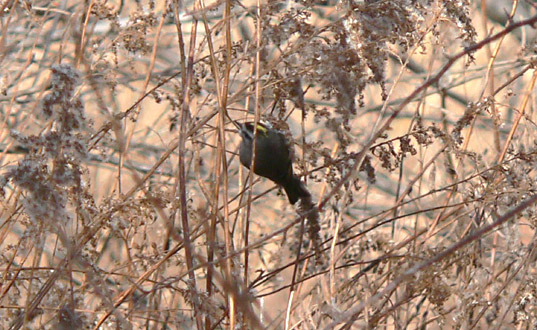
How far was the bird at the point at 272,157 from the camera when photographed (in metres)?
1.95

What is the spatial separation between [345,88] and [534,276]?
29.4 inches

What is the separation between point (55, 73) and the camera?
3.97 feet

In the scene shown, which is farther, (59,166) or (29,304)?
(29,304)

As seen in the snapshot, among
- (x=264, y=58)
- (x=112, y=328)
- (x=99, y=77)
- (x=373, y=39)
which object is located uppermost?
(x=99, y=77)

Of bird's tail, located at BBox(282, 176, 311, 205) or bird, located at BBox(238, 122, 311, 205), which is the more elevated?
bird, located at BBox(238, 122, 311, 205)

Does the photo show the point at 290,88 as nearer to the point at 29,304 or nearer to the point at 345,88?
the point at 345,88

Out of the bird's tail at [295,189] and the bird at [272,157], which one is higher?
the bird at [272,157]

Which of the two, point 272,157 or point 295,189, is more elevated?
point 272,157

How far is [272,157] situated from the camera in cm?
204

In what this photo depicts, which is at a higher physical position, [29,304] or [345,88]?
[345,88]

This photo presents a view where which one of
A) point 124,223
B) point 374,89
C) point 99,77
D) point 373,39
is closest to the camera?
point 373,39

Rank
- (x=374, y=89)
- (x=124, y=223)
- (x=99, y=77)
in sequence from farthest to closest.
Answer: (x=374, y=89)
(x=99, y=77)
(x=124, y=223)

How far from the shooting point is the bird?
195 cm

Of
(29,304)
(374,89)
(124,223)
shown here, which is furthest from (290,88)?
(374,89)
